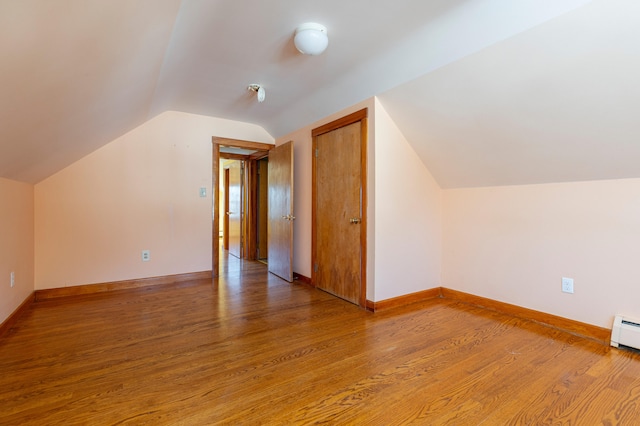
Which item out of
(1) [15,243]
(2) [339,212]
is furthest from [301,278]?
(1) [15,243]

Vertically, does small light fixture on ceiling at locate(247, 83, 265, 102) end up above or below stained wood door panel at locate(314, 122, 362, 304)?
above

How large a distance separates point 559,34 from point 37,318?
13.9 feet

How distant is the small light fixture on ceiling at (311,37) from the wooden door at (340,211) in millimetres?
942

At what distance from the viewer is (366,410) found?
1413mm

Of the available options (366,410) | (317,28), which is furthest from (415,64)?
(366,410)

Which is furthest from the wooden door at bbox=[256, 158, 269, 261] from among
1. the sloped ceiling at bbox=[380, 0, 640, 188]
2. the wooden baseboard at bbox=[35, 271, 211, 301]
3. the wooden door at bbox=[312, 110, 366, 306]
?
the sloped ceiling at bbox=[380, 0, 640, 188]

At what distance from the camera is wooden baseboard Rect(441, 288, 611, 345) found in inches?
86.4

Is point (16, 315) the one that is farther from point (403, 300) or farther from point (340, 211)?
point (403, 300)

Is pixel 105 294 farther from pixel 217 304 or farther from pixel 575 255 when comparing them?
pixel 575 255

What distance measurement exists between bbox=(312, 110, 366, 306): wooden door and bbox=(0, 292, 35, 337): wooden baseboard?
2652mm

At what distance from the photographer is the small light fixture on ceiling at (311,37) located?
195cm

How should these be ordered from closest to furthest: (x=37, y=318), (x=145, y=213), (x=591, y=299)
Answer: (x=591, y=299) < (x=37, y=318) < (x=145, y=213)

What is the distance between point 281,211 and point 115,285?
2.09m

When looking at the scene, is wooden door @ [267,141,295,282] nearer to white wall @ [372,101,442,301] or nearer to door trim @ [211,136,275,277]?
door trim @ [211,136,275,277]
